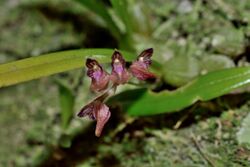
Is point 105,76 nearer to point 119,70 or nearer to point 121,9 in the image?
point 119,70

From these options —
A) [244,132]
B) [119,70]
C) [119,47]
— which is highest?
[119,70]

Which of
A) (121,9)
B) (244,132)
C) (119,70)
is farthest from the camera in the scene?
(121,9)

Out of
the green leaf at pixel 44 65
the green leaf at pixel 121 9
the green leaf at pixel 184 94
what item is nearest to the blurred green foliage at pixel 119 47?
the green leaf at pixel 121 9

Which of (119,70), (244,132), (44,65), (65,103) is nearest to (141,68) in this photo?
(119,70)

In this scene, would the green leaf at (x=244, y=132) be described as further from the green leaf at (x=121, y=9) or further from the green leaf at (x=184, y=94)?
the green leaf at (x=121, y=9)

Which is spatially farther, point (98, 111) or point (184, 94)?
point (184, 94)

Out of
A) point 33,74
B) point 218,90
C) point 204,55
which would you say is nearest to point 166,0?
point 204,55

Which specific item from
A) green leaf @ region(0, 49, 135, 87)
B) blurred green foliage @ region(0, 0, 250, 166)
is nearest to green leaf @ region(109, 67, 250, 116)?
blurred green foliage @ region(0, 0, 250, 166)
